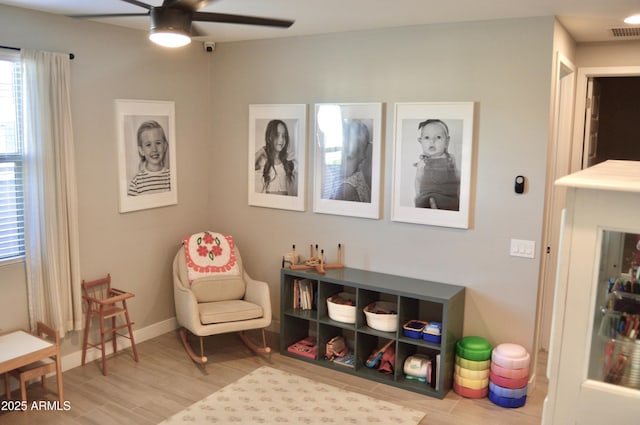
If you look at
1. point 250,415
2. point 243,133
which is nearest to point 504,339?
point 250,415

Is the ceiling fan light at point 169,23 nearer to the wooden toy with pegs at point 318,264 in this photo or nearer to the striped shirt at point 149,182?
the striped shirt at point 149,182

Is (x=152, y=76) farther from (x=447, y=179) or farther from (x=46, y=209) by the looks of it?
(x=447, y=179)

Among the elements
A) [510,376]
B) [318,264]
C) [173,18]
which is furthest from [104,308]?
[510,376]

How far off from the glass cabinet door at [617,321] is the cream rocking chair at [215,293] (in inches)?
120

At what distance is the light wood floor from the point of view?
355 centimetres

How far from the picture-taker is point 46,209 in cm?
382

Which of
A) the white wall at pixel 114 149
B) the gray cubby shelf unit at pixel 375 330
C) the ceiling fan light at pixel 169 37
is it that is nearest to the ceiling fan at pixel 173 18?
the ceiling fan light at pixel 169 37

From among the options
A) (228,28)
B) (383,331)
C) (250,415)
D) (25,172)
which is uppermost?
(228,28)

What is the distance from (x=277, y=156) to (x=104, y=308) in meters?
1.87

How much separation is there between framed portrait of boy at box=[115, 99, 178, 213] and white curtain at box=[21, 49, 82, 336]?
0.52 m

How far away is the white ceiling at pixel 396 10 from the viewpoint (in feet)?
10.8

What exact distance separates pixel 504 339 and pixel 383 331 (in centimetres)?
86

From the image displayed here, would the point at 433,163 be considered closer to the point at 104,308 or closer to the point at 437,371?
the point at 437,371

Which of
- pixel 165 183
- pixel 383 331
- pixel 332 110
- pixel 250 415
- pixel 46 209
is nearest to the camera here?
pixel 250 415
